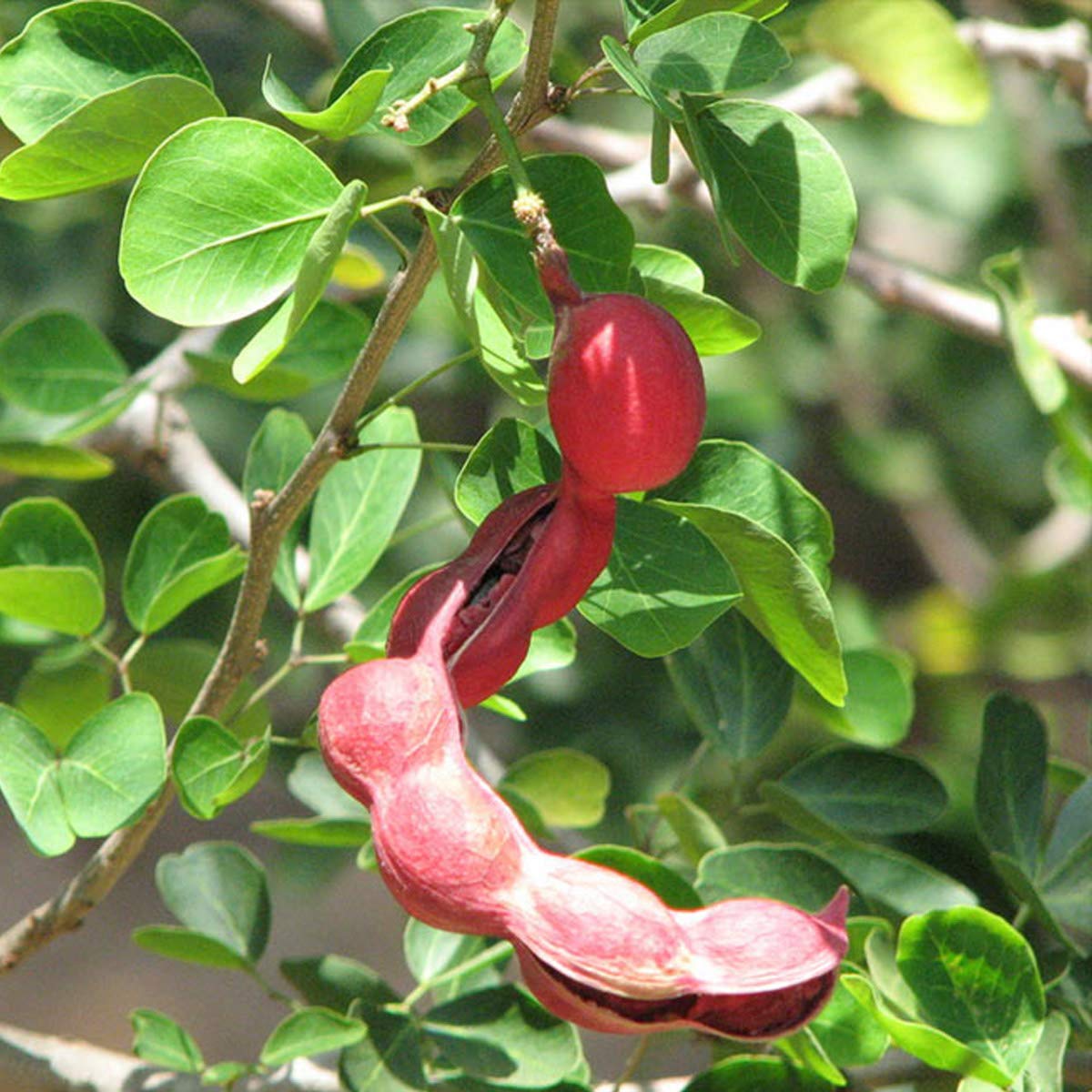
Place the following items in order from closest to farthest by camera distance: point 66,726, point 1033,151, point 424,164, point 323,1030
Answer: point 323,1030 < point 66,726 < point 424,164 < point 1033,151

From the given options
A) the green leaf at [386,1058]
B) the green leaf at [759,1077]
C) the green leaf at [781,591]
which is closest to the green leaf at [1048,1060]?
the green leaf at [759,1077]

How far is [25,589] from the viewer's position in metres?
0.96

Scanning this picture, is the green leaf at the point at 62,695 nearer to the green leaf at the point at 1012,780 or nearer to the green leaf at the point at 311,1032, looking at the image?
the green leaf at the point at 311,1032

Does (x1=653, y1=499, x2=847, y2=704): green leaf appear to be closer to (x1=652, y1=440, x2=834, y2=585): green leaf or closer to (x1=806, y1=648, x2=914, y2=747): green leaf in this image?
(x1=652, y1=440, x2=834, y2=585): green leaf

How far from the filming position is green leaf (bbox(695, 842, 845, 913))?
0.92 metres

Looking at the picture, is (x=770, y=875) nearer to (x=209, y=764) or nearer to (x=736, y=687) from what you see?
(x=736, y=687)

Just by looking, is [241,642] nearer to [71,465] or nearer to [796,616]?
[796,616]

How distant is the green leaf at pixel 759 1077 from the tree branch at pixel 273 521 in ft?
1.08

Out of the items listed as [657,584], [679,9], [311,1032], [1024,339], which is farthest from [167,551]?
[1024,339]

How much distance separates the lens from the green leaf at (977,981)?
0.82 meters

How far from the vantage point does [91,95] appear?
0.76m

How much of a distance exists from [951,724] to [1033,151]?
2.93 ft

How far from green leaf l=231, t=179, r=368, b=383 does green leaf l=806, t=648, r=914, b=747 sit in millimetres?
557

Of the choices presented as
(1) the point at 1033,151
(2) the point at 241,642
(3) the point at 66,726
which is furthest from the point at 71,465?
(1) the point at 1033,151
